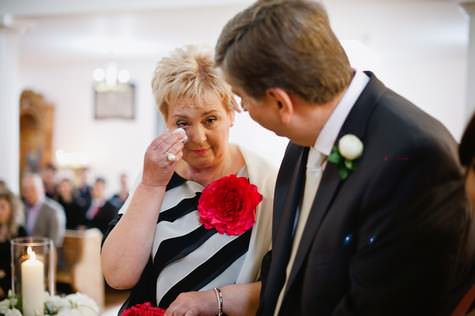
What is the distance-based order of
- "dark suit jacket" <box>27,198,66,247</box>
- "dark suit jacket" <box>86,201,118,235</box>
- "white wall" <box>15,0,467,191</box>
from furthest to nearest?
"white wall" <box>15,0,467,191</box>
"dark suit jacket" <box>86,201,118,235</box>
"dark suit jacket" <box>27,198,66,247</box>

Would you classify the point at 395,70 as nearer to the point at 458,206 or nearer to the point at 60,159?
the point at 60,159

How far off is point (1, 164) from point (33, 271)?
377cm

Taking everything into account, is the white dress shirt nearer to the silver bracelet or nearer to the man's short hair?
the man's short hair

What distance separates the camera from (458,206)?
0.83 metres

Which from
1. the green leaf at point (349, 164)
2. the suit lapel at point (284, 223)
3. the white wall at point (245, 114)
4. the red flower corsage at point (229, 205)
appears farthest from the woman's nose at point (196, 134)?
the white wall at point (245, 114)

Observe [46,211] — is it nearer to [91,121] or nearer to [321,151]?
[91,121]

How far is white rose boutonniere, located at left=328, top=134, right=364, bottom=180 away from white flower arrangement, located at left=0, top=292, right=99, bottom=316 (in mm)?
944

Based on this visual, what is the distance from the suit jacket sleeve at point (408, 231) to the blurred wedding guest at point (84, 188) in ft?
22.6

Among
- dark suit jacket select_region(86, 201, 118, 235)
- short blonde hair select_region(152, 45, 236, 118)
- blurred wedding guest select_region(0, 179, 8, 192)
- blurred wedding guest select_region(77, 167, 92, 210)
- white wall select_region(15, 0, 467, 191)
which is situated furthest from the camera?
blurred wedding guest select_region(77, 167, 92, 210)

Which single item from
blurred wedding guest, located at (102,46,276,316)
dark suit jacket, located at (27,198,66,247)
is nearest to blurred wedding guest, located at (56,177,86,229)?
dark suit jacket, located at (27,198,66,247)

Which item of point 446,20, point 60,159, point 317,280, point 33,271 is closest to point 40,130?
point 60,159

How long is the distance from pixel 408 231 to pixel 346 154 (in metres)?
0.15

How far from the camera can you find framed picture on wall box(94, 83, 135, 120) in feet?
30.1

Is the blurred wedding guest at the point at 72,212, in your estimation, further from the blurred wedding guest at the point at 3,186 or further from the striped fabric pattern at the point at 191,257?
the striped fabric pattern at the point at 191,257
